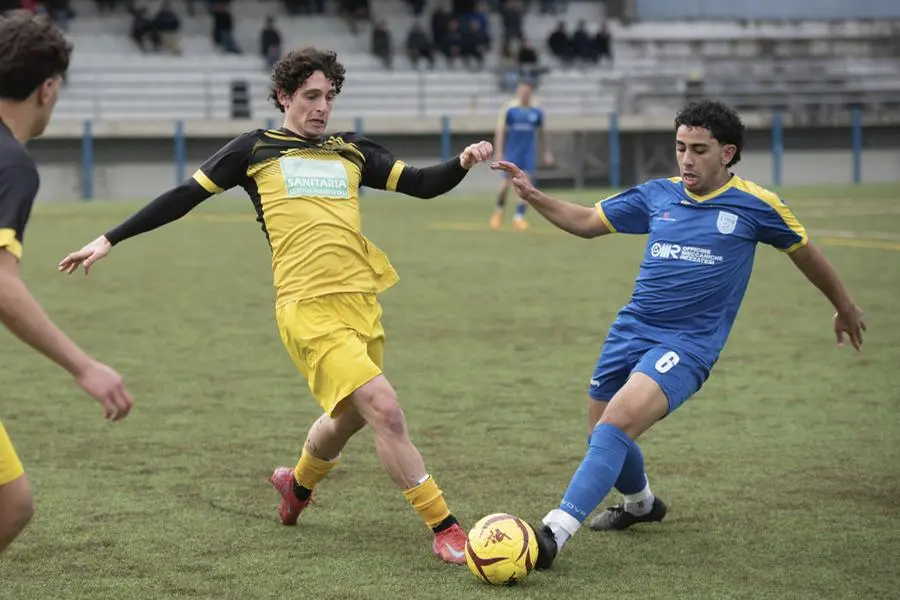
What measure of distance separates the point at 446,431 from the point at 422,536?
2166 millimetres

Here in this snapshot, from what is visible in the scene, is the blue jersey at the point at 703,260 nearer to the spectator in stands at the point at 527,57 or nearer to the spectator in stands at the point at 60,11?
the spectator in stands at the point at 60,11

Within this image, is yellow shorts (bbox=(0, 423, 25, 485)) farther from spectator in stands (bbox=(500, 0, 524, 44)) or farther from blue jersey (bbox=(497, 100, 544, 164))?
spectator in stands (bbox=(500, 0, 524, 44))

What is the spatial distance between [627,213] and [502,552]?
1.65 m

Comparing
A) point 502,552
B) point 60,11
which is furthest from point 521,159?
point 502,552

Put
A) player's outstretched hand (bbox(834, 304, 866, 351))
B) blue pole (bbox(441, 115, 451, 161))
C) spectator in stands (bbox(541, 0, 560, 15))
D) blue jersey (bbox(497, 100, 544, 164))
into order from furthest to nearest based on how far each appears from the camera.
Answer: spectator in stands (bbox(541, 0, 560, 15)), blue pole (bbox(441, 115, 451, 161)), blue jersey (bbox(497, 100, 544, 164)), player's outstretched hand (bbox(834, 304, 866, 351))

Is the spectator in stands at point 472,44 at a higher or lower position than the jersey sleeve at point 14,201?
lower

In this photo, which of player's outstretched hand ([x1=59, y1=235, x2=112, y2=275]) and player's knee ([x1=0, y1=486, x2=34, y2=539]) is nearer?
player's knee ([x1=0, y1=486, x2=34, y2=539])

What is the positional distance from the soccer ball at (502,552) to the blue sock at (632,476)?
2.50ft

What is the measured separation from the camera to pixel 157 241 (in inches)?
830

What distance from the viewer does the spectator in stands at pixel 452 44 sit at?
1496 inches

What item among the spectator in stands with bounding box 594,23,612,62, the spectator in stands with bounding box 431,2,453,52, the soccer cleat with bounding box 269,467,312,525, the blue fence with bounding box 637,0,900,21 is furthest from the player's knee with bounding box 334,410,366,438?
the blue fence with bounding box 637,0,900,21

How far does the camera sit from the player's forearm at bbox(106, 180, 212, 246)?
560 cm

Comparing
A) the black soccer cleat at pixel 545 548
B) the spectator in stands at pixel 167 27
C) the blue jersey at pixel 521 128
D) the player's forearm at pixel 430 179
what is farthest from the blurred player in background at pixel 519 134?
→ the black soccer cleat at pixel 545 548

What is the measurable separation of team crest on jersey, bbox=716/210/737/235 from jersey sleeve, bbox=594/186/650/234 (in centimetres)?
35
